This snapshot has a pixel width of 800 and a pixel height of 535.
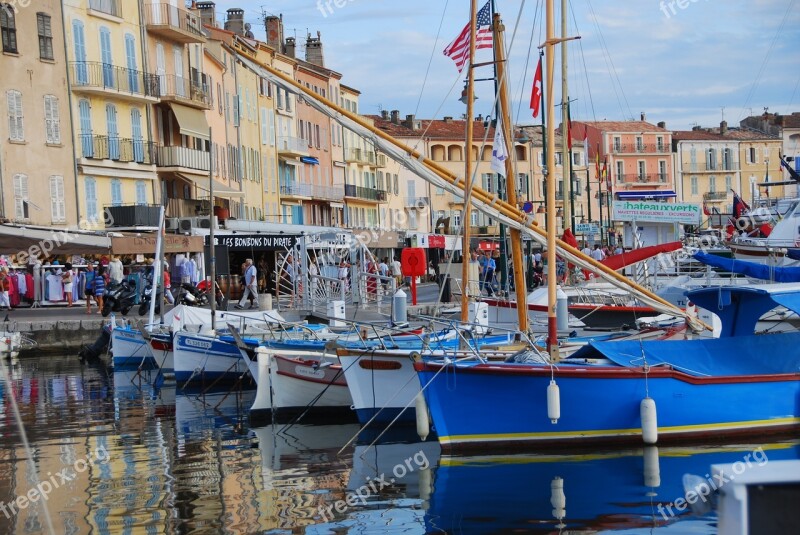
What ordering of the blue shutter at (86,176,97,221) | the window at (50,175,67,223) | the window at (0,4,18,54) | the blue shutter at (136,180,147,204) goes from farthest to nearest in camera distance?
the blue shutter at (136,180,147,204) < the blue shutter at (86,176,97,221) < the window at (50,175,67,223) < the window at (0,4,18,54)

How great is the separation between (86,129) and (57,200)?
11.7 feet

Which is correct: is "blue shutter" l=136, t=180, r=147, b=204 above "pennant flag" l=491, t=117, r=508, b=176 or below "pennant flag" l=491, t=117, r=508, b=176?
above

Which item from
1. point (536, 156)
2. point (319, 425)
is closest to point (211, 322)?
point (319, 425)

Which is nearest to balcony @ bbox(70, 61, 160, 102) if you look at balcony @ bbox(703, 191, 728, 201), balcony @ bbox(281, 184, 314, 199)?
balcony @ bbox(281, 184, 314, 199)

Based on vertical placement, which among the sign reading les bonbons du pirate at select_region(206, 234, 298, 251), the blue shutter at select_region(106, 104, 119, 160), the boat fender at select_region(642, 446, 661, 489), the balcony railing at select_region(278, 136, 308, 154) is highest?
the balcony railing at select_region(278, 136, 308, 154)

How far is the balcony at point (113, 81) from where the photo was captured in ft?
156

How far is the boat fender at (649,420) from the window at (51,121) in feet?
115

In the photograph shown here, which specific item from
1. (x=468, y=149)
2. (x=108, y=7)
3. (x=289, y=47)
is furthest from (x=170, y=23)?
(x=468, y=149)

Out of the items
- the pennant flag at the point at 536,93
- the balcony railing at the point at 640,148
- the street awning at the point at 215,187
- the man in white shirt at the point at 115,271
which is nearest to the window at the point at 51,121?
the street awning at the point at 215,187

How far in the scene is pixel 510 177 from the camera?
782 inches

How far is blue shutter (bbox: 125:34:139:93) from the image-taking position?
50.3 m

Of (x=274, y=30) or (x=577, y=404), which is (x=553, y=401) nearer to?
(x=577, y=404)

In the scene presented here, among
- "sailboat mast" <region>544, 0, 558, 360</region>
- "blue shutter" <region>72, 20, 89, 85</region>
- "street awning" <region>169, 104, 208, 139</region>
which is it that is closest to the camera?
"sailboat mast" <region>544, 0, 558, 360</region>

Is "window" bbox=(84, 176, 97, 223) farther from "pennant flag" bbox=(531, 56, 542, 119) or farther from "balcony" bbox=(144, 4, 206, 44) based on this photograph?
"pennant flag" bbox=(531, 56, 542, 119)
